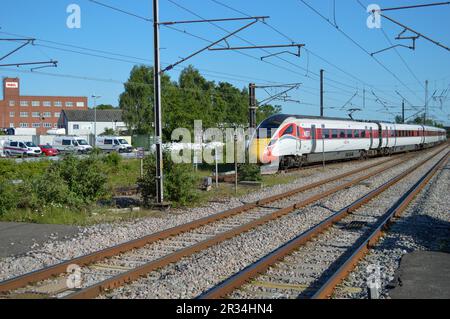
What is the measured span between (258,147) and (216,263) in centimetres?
1693

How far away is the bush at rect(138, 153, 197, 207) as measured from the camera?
1531 cm

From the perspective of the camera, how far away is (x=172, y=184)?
15.3 meters

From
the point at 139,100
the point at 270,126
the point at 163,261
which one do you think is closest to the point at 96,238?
the point at 163,261

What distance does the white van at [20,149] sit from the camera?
47.6 metres

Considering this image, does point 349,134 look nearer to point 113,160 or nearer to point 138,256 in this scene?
point 113,160

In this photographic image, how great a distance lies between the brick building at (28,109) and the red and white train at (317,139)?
8358 cm

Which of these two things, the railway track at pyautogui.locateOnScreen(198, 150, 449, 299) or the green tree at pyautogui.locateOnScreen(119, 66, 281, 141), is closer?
the railway track at pyautogui.locateOnScreen(198, 150, 449, 299)

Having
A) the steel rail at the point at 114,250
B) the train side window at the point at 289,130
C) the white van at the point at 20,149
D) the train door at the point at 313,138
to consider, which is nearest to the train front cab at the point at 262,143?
the train side window at the point at 289,130

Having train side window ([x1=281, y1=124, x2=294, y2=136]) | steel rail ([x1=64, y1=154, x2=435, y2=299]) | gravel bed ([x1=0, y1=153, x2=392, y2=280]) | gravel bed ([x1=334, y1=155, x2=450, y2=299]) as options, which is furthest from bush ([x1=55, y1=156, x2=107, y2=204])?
train side window ([x1=281, y1=124, x2=294, y2=136])

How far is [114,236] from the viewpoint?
35.4 feet

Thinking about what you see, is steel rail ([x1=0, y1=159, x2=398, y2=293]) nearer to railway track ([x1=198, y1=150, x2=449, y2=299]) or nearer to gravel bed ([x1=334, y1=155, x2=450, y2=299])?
railway track ([x1=198, y1=150, x2=449, y2=299])

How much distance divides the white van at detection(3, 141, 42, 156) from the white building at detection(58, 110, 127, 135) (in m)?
46.1
